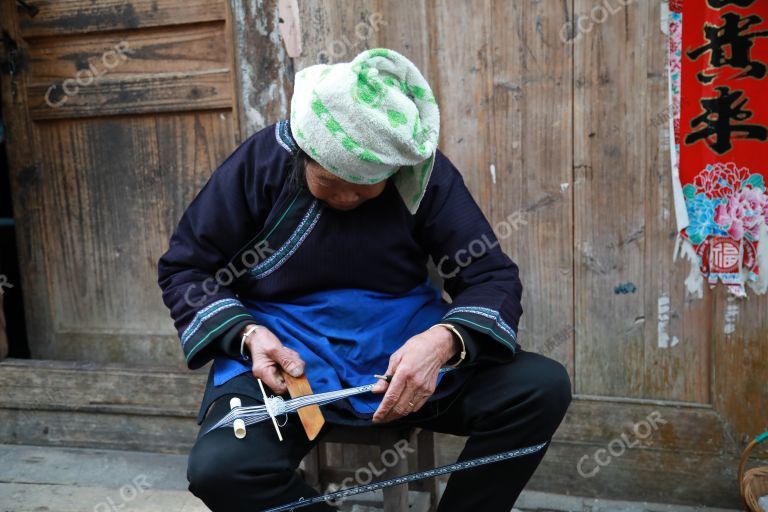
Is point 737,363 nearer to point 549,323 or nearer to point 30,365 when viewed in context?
point 549,323

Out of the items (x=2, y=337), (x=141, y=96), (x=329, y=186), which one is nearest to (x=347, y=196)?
(x=329, y=186)

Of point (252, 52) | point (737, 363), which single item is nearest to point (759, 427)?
point (737, 363)

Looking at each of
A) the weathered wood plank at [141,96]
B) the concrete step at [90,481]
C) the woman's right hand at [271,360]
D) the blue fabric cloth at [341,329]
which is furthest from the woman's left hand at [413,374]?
the weathered wood plank at [141,96]

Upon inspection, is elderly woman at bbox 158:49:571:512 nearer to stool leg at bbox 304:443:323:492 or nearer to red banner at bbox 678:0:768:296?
stool leg at bbox 304:443:323:492

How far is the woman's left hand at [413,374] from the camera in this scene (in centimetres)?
181

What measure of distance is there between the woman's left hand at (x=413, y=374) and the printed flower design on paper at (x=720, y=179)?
3.65 ft

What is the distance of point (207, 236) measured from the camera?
2051 mm

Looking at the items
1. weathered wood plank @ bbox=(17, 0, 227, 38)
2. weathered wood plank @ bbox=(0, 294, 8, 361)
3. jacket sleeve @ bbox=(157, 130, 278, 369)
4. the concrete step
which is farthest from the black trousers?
weathered wood plank @ bbox=(0, 294, 8, 361)

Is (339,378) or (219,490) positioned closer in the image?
(219,490)

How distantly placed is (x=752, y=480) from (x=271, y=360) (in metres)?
1.55

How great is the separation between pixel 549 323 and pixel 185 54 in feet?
5.62

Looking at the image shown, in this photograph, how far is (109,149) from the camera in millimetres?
3072

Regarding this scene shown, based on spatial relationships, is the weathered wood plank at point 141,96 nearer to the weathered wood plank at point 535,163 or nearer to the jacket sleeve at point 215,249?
the jacket sleeve at point 215,249

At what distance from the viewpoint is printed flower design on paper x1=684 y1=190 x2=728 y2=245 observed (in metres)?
2.44
